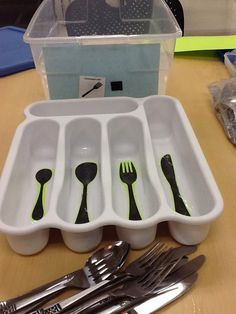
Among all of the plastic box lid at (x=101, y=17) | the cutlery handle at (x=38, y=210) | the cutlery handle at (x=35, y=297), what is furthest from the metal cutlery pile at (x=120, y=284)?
the plastic box lid at (x=101, y=17)

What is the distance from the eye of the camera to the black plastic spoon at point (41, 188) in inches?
19.3

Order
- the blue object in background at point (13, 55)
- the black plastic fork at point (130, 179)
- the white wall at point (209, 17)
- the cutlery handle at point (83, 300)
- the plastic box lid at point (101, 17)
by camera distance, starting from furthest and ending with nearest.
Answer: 1. the white wall at point (209, 17)
2. the blue object in background at point (13, 55)
3. the plastic box lid at point (101, 17)
4. the black plastic fork at point (130, 179)
5. the cutlery handle at point (83, 300)

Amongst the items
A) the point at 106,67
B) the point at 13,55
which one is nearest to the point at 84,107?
the point at 106,67

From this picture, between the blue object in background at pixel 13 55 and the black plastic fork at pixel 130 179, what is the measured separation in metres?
0.50

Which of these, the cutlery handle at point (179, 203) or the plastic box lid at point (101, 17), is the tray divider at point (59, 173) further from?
the plastic box lid at point (101, 17)

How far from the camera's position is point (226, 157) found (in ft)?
2.05

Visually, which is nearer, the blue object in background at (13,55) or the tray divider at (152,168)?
the tray divider at (152,168)

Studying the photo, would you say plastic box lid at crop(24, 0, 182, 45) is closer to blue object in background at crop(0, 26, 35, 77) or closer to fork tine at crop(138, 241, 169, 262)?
blue object in background at crop(0, 26, 35, 77)

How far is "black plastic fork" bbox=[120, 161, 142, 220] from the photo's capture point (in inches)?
18.9

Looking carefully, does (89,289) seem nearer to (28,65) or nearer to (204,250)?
(204,250)

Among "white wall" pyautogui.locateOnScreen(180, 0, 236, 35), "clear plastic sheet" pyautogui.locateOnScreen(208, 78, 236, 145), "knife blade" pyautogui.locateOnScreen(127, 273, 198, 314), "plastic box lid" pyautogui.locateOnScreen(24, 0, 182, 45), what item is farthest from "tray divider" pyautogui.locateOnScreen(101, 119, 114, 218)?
"white wall" pyautogui.locateOnScreen(180, 0, 236, 35)

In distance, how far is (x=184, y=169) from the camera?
0.57 m

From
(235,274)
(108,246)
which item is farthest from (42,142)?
(235,274)

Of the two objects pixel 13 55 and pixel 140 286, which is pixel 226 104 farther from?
pixel 13 55
